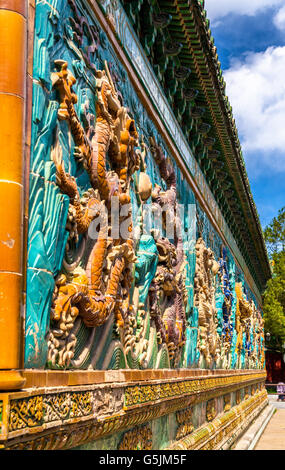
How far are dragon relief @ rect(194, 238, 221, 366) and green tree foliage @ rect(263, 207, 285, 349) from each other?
2291cm

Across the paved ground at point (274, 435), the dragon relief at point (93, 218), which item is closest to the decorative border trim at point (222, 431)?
the paved ground at point (274, 435)

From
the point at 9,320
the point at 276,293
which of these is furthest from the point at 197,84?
the point at 276,293

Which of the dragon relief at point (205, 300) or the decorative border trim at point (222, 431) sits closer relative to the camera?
the decorative border trim at point (222, 431)

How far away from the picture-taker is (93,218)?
4.13 meters

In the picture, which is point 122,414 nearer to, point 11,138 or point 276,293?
point 11,138

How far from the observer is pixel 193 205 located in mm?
9016

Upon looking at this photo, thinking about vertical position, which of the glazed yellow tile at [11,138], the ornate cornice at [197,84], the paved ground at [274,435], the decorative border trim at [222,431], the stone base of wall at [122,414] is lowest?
the paved ground at [274,435]

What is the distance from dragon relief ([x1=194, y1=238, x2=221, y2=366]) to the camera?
934 cm

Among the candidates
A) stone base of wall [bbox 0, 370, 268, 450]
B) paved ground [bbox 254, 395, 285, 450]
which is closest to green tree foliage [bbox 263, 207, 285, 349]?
paved ground [bbox 254, 395, 285, 450]

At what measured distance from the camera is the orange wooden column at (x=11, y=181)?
284 centimetres

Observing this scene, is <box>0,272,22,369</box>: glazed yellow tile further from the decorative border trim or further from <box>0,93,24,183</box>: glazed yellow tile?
the decorative border trim

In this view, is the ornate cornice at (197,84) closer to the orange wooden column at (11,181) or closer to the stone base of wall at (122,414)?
the orange wooden column at (11,181)

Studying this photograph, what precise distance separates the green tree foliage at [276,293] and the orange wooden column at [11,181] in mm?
31099

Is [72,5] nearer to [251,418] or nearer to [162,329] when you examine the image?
[162,329]
